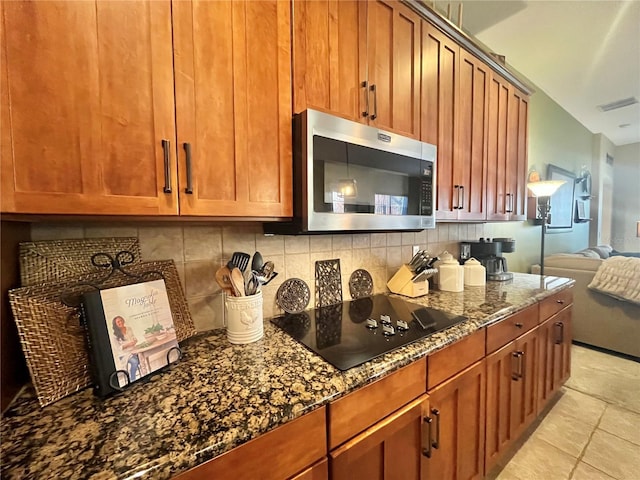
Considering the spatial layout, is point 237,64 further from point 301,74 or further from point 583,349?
point 583,349

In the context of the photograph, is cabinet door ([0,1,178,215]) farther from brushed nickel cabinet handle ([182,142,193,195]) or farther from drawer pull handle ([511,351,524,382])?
drawer pull handle ([511,351,524,382])

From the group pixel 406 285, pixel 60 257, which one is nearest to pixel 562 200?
pixel 406 285

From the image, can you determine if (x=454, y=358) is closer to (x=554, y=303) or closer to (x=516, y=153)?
(x=554, y=303)

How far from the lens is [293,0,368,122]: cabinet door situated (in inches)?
39.9

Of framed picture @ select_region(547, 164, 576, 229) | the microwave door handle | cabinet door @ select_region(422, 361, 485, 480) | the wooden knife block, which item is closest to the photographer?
cabinet door @ select_region(422, 361, 485, 480)

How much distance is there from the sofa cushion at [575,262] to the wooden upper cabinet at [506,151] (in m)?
1.23

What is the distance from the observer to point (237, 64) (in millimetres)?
877

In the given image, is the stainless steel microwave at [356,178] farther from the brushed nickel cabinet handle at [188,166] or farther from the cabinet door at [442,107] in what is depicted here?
the brushed nickel cabinet handle at [188,166]

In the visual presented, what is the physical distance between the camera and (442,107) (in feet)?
5.05

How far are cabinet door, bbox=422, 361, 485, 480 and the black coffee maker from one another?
1036mm

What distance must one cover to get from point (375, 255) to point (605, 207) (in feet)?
20.6

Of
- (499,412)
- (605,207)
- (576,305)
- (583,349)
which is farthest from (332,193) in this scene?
(605,207)

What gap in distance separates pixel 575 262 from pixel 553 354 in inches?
64.3

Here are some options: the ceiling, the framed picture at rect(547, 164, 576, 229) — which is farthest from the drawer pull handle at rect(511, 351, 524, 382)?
the framed picture at rect(547, 164, 576, 229)
